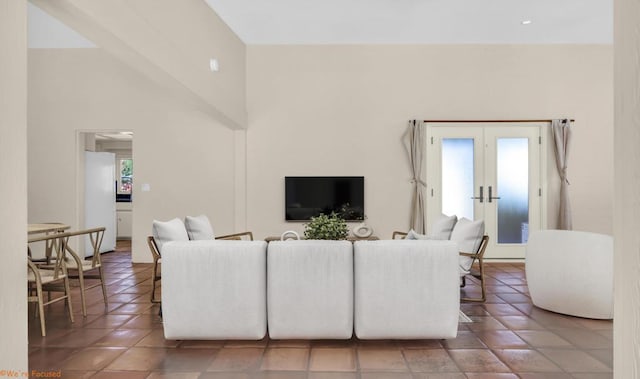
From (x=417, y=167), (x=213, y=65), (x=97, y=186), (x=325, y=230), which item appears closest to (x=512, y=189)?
(x=417, y=167)

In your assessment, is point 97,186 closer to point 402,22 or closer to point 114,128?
point 114,128

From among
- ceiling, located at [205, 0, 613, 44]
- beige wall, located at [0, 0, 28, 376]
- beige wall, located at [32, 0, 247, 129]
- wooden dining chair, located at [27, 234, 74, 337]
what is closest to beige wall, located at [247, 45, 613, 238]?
ceiling, located at [205, 0, 613, 44]

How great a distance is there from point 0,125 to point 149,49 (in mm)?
1895

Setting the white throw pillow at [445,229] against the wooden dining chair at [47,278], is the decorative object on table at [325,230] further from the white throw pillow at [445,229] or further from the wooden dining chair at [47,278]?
the wooden dining chair at [47,278]

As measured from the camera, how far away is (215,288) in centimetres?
266

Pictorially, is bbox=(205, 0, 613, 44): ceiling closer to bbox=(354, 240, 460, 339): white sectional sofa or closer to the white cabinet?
bbox=(354, 240, 460, 339): white sectional sofa

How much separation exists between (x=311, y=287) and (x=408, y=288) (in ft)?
2.20

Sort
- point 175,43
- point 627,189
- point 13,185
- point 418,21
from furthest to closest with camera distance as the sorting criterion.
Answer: point 418,21 < point 175,43 < point 13,185 < point 627,189

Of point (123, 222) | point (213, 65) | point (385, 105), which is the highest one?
point (213, 65)

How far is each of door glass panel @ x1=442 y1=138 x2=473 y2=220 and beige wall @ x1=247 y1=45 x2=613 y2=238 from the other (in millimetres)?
487

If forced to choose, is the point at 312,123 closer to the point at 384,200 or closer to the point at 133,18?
the point at 384,200

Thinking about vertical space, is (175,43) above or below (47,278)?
above

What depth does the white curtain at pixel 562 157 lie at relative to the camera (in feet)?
19.4

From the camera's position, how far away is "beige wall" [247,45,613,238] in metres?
6.07
